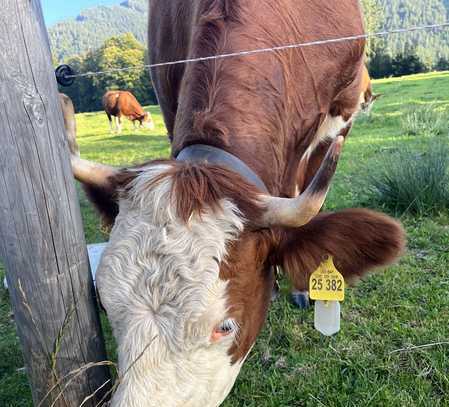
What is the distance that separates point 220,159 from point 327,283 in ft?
2.40

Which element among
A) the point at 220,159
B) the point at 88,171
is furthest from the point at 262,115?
the point at 88,171

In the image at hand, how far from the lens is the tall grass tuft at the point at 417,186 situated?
4965mm

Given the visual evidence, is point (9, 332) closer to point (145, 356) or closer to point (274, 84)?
point (145, 356)

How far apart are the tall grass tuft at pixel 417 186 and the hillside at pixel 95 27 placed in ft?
316

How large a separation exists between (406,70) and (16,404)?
42790 mm

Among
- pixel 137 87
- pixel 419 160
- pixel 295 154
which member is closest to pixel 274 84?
pixel 295 154

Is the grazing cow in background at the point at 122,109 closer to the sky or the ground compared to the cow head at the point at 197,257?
closer to the ground

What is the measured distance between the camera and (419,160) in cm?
528

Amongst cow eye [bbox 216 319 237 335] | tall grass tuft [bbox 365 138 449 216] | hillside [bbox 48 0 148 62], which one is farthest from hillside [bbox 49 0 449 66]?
cow eye [bbox 216 319 237 335]

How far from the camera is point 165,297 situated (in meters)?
1.79

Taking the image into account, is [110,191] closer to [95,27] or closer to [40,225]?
[40,225]

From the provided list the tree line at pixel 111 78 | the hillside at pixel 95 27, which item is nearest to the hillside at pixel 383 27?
the hillside at pixel 95 27

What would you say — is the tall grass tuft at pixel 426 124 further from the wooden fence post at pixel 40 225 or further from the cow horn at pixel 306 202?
the wooden fence post at pixel 40 225

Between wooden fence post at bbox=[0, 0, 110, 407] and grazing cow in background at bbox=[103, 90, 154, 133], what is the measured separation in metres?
20.5
